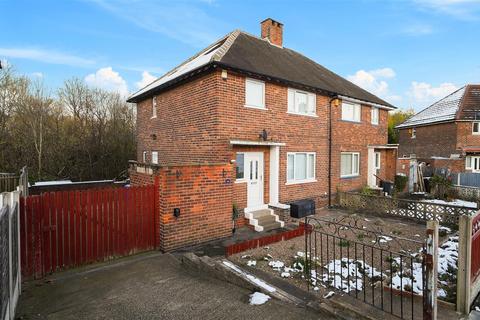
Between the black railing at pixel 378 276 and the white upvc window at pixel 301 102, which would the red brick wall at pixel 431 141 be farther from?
the black railing at pixel 378 276

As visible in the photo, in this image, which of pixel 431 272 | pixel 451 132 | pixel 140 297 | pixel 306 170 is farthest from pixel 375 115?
pixel 140 297

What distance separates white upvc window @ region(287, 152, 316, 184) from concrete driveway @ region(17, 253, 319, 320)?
22.5ft

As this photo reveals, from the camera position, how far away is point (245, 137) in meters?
9.73

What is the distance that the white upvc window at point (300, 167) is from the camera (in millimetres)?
11438

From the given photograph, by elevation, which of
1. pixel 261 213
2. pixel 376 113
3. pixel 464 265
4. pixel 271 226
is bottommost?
pixel 271 226

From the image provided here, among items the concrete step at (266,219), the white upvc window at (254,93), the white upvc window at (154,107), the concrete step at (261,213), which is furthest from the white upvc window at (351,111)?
the white upvc window at (154,107)

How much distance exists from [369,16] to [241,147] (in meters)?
7.89

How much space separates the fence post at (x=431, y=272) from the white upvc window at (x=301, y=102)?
843 centimetres

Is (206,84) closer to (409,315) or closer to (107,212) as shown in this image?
(107,212)

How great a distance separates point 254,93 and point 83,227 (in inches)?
278

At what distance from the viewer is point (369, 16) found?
1128cm

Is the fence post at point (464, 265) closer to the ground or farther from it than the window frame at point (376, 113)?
closer to the ground

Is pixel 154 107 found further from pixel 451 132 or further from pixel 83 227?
pixel 451 132

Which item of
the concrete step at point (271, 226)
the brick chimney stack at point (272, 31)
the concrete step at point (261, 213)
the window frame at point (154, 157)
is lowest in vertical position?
the concrete step at point (271, 226)
